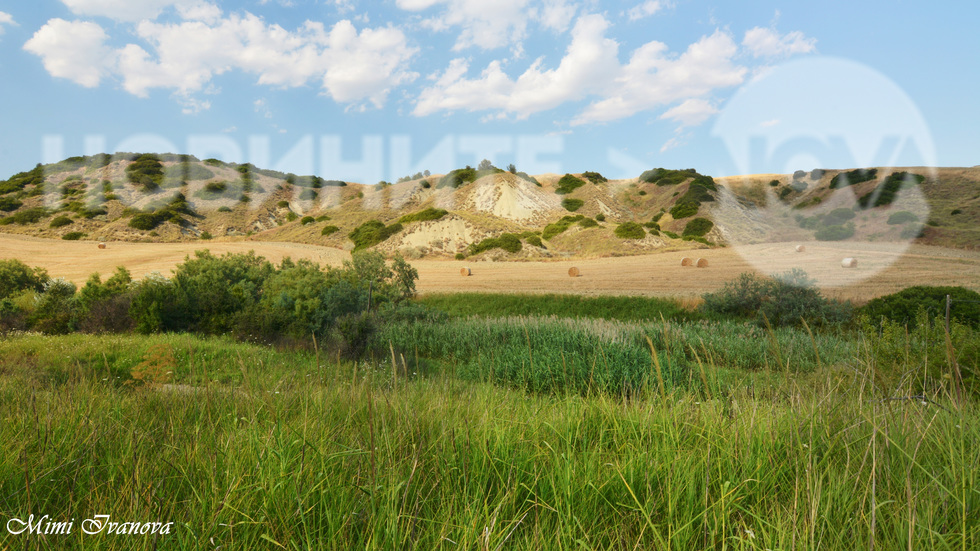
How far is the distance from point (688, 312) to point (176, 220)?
48436 millimetres

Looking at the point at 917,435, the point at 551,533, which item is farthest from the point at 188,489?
the point at 917,435

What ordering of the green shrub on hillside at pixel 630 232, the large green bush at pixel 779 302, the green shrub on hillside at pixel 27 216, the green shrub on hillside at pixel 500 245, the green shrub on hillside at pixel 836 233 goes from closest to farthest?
the large green bush at pixel 779 302 → the green shrub on hillside at pixel 836 233 → the green shrub on hillside at pixel 500 245 → the green shrub on hillside at pixel 630 232 → the green shrub on hillside at pixel 27 216

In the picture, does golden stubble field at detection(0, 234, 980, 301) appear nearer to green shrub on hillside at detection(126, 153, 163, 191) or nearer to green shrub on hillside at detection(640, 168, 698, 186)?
green shrub on hillside at detection(126, 153, 163, 191)

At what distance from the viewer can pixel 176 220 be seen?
46.8 meters

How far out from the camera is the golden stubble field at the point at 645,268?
1894 centimetres

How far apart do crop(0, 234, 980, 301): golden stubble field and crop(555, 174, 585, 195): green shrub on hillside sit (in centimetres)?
3343

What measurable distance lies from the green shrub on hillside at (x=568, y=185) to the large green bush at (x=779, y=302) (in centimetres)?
4883

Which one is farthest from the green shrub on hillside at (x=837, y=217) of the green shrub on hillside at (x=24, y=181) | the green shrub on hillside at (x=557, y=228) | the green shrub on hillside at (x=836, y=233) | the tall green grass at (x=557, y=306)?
the green shrub on hillside at (x=24, y=181)

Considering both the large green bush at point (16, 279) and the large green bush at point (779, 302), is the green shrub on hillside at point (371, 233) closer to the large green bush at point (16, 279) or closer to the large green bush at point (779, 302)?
the large green bush at point (16, 279)

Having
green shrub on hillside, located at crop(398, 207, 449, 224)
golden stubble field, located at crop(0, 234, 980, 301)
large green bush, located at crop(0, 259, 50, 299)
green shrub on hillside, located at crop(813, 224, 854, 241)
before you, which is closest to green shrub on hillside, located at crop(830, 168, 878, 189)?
green shrub on hillside, located at crop(813, 224, 854, 241)

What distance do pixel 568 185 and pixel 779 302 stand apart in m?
52.4

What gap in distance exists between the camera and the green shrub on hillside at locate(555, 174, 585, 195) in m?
65.0

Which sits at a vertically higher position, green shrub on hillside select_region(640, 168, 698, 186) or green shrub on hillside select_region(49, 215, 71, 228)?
green shrub on hillside select_region(640, 168, 698, 186)

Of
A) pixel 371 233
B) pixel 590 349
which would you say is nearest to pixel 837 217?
pixel 371 233
